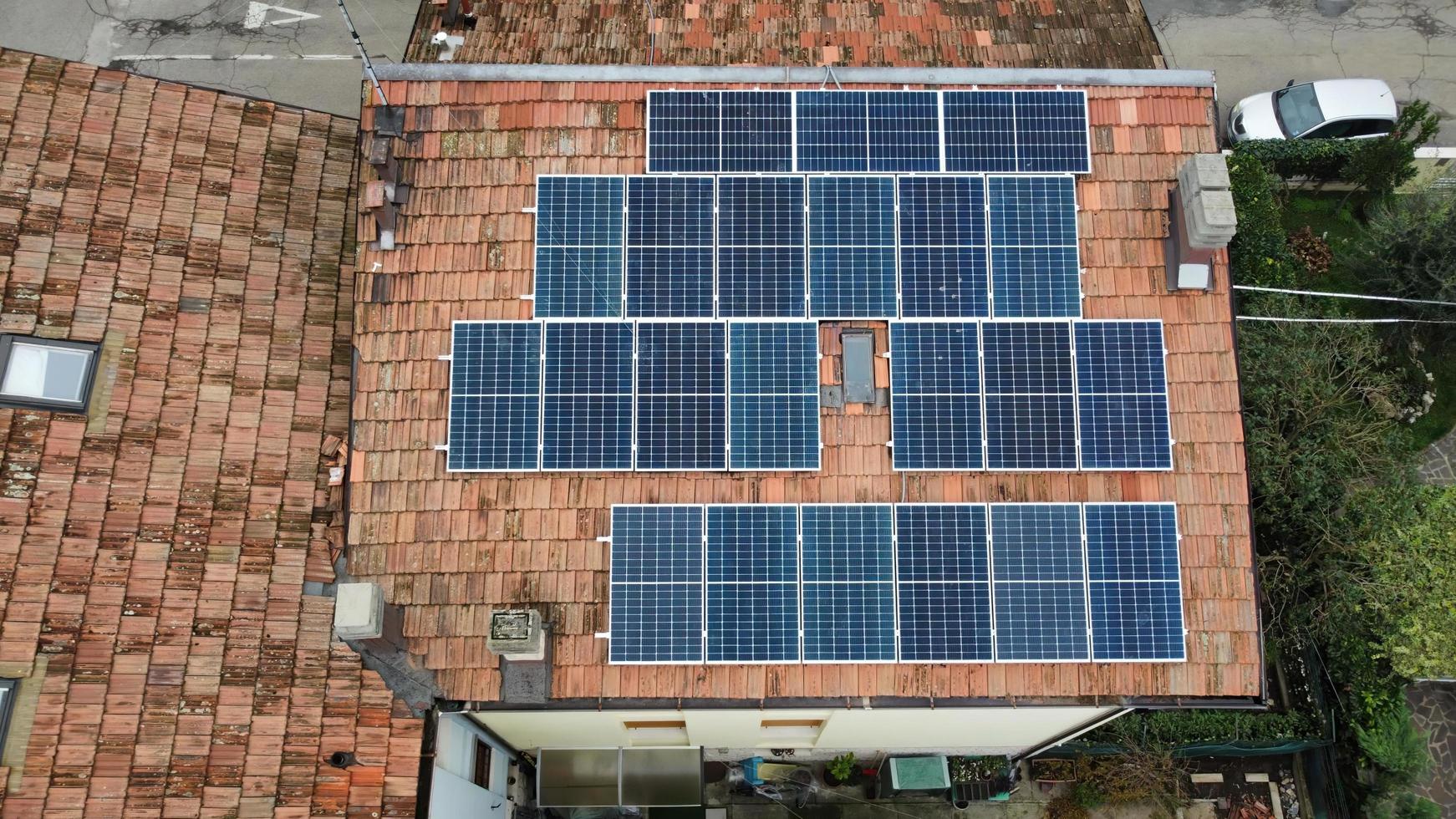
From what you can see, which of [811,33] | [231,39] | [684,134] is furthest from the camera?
[231,39]

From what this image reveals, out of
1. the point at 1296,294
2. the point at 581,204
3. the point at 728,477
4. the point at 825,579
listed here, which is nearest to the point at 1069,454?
the point at 825,579

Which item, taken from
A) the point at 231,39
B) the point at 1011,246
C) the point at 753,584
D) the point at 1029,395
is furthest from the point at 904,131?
the point at 231,39

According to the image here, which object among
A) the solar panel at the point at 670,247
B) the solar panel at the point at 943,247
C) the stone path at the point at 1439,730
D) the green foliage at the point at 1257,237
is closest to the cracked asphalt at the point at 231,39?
the solar panel at the point at 670,247

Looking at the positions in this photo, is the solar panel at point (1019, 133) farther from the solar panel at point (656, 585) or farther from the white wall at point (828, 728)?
the white wall at point (828, 728)

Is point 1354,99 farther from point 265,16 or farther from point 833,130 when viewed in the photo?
point 265,16

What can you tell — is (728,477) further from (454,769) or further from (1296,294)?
(1296,294)

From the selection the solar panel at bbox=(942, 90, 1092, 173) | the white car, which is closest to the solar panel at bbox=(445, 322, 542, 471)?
the solar panel at bbox=(942, 90, 1092, 173)
